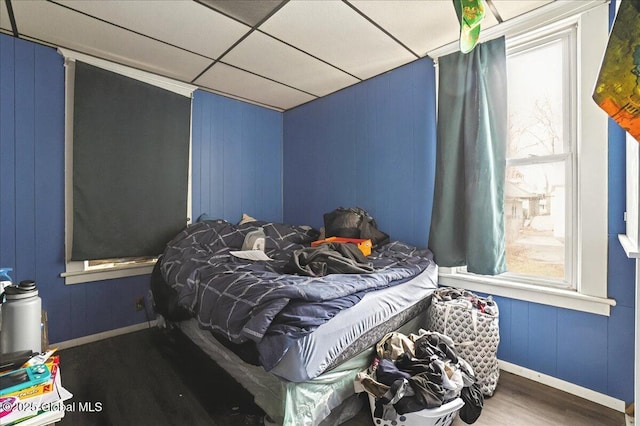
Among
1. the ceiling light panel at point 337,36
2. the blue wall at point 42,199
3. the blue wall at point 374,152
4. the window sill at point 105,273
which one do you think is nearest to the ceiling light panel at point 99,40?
the blue wall at point 42,199

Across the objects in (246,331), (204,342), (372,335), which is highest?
(246,331)

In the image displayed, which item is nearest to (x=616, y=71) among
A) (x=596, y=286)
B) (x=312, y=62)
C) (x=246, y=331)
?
(x=596, y=286)

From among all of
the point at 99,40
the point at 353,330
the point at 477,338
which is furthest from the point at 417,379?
the point at 99,40

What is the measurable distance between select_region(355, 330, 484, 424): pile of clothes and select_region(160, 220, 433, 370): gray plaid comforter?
351mm

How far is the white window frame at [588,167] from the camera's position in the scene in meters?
1.60

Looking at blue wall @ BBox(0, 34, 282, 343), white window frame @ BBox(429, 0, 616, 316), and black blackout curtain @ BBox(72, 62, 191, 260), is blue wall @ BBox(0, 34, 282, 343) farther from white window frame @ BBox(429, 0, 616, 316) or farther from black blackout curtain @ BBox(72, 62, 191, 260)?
white window frame @ BBox(429, 0, 616, 316)

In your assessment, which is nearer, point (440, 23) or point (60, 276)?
point (440, 23)

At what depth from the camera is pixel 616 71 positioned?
780 mm

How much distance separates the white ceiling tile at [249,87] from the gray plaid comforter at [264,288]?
59.6 inches

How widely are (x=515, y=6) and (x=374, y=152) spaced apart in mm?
1383

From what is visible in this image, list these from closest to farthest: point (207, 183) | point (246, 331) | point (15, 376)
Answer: point (15, 376), point (246, 331), point (207, 183)

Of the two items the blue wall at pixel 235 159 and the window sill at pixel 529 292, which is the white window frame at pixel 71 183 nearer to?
the blue wall at pixel 235 159

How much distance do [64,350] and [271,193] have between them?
7.80 feet

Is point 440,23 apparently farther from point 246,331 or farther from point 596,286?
point 246,331
